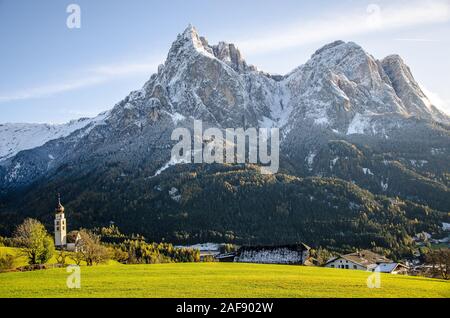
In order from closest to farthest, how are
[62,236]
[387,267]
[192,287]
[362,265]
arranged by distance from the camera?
[192,287]
[387,267]
[362,265]
[62,236]

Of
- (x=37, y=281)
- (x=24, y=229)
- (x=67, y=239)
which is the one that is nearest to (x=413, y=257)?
(x=67, y=239)

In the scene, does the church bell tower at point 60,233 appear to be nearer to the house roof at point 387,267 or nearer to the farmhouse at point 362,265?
the farmhouse at point 362,265

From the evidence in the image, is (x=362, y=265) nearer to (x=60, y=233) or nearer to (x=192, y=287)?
(x=60, y=233)

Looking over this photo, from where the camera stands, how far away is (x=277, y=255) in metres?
142

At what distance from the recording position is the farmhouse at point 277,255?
13796 centimetres

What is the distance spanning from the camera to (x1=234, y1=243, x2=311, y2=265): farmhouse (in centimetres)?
13796

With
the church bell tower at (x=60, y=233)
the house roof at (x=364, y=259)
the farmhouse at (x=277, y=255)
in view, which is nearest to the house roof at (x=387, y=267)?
the house roof at (x=364, y=259)

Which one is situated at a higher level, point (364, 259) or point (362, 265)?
point (362, 265)

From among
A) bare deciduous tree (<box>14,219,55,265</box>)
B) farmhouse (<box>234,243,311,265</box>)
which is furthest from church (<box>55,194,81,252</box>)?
bare deciduous tree (<box>14,219,55,265</box>)

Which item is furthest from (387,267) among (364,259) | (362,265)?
(364,259)

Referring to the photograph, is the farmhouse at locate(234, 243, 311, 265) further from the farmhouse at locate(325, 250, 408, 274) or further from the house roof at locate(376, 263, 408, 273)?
the house roof at locate(376, 263, 408, 273)

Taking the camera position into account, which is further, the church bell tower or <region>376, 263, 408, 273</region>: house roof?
the church bell tower
